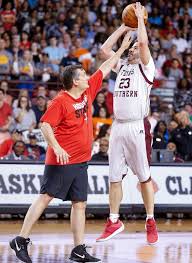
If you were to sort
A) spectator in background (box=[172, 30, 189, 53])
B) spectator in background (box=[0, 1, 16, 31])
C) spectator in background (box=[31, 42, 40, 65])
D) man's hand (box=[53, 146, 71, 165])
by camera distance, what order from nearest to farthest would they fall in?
man's hand (box=[53, 146, 71, 165]), spectator in background (box=[31, 42, 40, 65]), spectator in background (box=[0, 1, 16, 31]), spectator in background (box=[172, 30, 189, 53])

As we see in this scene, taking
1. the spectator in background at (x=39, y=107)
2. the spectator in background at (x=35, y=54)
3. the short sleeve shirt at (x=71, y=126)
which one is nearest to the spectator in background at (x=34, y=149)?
the spectator in background at (x=39, y=107)

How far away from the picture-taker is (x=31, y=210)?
34.2ft

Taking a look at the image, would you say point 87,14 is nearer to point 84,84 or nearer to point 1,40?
A: point 1,40

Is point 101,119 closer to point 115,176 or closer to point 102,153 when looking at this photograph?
point 102,153

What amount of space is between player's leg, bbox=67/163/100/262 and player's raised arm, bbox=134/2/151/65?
6.79 feet

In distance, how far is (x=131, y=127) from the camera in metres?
12.3

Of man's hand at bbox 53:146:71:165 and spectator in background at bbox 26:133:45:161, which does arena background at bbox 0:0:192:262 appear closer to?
spectator in background at bbox 26:133:45:161

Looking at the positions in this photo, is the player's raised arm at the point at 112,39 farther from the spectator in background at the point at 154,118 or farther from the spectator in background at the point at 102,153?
the spectator in background at the point at 154,118

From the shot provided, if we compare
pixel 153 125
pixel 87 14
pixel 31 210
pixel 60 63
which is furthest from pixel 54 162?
pixel 87 14

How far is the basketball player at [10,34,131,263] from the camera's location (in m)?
10.4

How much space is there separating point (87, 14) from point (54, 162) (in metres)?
15.2

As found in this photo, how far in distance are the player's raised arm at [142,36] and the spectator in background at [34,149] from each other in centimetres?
699

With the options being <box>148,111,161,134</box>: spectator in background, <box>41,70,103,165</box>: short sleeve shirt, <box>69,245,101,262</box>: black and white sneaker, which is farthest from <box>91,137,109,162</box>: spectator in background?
<box>69,245,101,262</box>: black and white sneaker

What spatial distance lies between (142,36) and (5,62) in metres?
10.3
